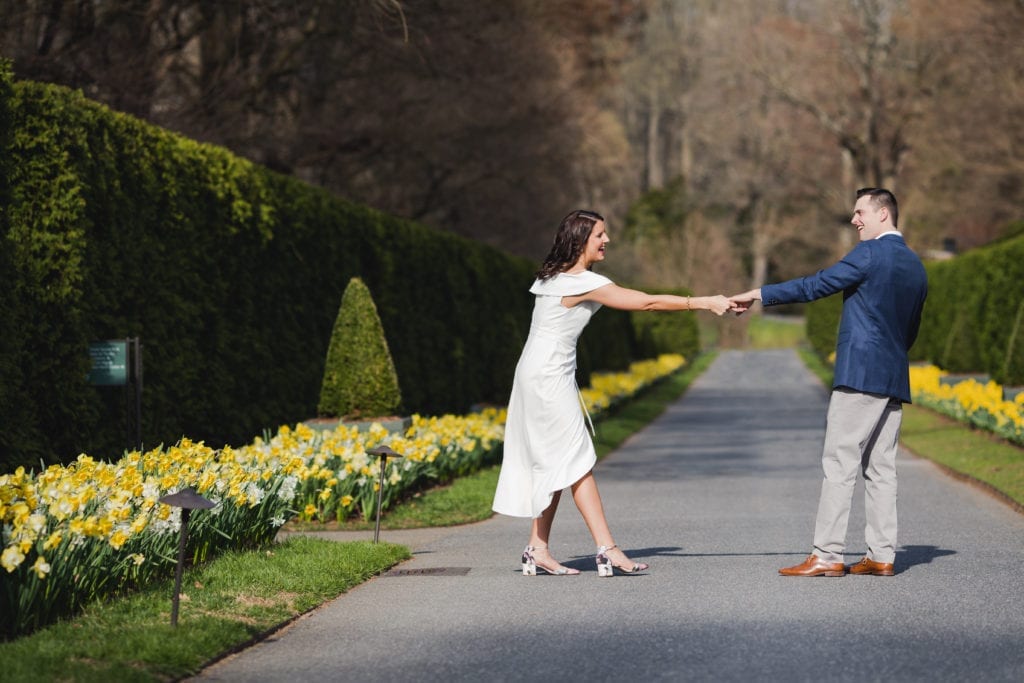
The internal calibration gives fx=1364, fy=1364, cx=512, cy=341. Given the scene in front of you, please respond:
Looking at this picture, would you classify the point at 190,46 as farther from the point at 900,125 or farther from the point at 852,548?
the point at 900,125

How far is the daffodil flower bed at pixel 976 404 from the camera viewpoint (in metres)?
16.8

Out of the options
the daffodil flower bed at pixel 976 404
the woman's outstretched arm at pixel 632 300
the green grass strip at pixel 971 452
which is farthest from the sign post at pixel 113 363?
the daffodil flower bed at pixel 976 404

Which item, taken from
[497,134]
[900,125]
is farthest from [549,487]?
[900,125]

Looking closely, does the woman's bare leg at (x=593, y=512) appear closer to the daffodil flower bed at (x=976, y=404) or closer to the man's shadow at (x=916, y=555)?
the man's shadow at (x=916, y=555)

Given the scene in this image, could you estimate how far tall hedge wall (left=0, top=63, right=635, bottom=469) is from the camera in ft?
32.8

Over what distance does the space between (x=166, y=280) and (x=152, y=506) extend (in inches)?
206

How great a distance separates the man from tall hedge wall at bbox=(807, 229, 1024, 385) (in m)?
13.1

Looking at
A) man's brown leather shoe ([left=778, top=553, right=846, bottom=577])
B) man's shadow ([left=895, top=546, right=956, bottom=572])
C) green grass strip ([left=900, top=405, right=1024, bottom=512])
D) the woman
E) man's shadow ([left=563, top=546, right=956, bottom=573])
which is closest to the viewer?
man's brown leather shoe ([left=778, top=553, right=846, bottom=577])

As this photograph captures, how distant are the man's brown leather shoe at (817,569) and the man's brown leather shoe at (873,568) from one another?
13cm

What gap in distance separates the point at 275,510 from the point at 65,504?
2490mm

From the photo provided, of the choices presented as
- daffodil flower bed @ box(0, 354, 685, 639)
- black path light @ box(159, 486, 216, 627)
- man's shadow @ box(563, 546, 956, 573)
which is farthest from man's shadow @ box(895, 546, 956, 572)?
black path light @ box(159, 486, 216, 627)

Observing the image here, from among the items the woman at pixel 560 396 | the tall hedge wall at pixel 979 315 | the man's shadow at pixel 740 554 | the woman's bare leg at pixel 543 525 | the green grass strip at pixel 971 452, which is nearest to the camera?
the woman at pixel 560 396

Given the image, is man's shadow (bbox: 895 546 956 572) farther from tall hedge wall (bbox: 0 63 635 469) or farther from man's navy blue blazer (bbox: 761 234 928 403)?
tall hedge wall (bbox: 0 63 635 469)

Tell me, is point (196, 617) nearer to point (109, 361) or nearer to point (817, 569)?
point (817, 569)
